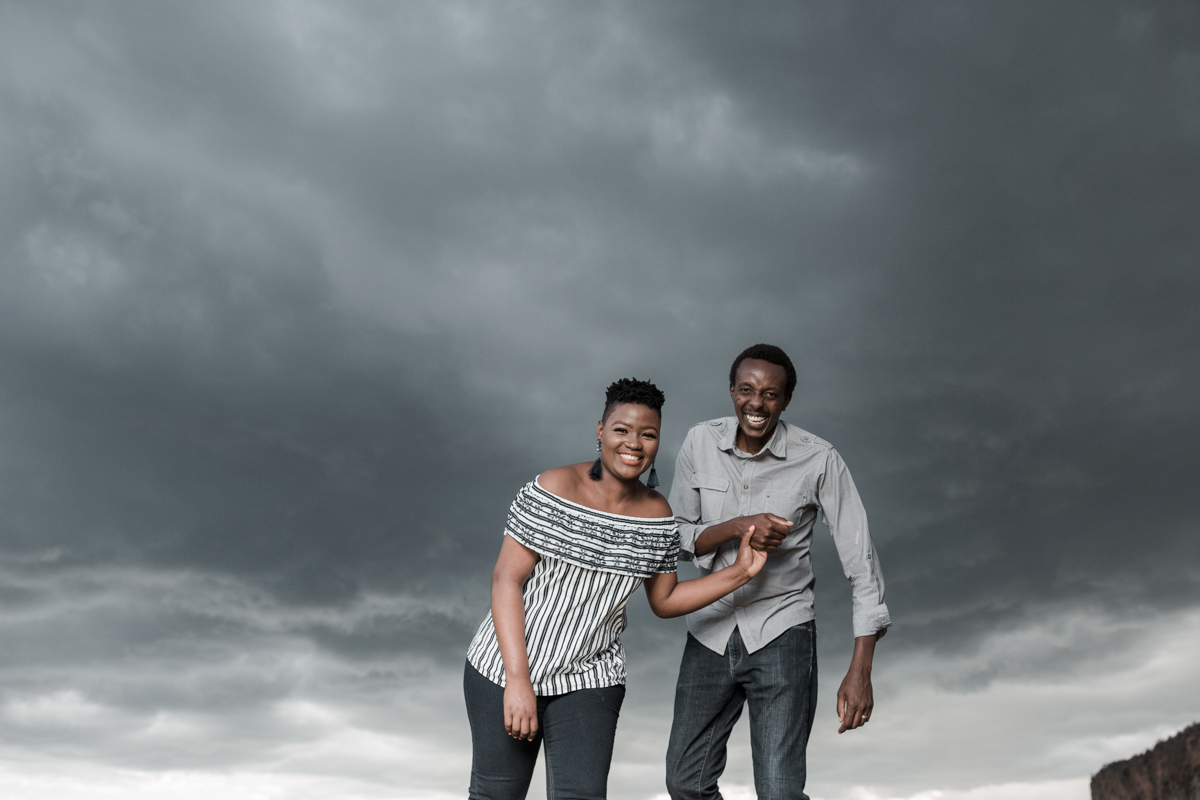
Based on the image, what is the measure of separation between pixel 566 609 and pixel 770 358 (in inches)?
73.5

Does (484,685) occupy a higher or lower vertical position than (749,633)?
lower

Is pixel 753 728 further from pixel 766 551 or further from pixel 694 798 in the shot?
pixel 766 551

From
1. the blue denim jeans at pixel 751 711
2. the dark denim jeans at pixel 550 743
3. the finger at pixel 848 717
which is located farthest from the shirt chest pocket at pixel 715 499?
the dark denim jeans at pixel 550 743

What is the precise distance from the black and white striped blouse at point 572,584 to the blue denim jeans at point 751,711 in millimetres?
1109

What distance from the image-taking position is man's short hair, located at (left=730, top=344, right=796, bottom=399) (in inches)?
221

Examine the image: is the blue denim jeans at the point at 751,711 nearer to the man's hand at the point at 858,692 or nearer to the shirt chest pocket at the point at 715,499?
the man's hand at the point at 858,692

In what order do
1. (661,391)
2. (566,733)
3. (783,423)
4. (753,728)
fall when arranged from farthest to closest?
(783,423), (753,728), (661,391), (566,733)

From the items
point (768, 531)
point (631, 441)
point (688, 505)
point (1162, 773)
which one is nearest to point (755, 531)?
point (768, 531)

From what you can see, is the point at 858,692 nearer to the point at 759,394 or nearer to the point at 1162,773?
the point at 759,394

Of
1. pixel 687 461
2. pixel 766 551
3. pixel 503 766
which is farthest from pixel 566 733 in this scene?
pixel 687 461

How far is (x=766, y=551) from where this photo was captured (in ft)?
16.2

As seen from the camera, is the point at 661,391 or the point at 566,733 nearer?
the point at 566,733

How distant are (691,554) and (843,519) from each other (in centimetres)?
84

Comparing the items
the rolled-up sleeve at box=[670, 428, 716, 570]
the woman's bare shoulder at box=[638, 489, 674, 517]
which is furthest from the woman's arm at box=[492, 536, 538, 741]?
the rolled-up sleeve at box=[670, 428, 716, 570]
